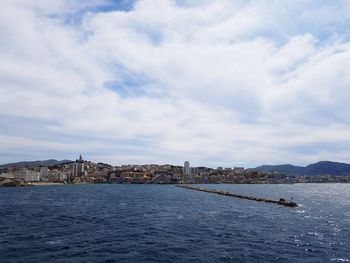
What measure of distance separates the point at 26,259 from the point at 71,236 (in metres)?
13.3

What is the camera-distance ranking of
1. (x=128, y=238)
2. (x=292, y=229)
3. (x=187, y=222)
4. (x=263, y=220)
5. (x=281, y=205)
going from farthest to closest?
(x=281, y=205)
(x=263, y=220)
(x=187, y=222)
(x=292, y=229)
(x=128, y=238)

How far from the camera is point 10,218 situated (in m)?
73.5

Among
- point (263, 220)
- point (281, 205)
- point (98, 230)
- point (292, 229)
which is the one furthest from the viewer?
point (281, 205)

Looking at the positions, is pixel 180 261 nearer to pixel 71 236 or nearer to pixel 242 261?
pixel 242 261

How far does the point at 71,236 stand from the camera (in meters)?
53.8

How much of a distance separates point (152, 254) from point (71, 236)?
15396mm

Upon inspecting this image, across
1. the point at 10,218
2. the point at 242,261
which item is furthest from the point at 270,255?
the point at 10,218

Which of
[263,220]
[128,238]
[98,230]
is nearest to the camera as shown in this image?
[128,238]

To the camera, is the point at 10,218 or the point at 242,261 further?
the point at 10,218

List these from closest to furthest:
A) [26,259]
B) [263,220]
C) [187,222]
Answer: [26,259] < [187,222] < [263,220]

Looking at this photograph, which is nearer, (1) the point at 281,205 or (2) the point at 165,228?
(2) the point at 165,228

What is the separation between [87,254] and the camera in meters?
43.1

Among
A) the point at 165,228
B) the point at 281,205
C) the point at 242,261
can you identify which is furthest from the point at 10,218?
the point at 281,205

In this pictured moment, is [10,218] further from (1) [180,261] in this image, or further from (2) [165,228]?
(1) [180,261]
